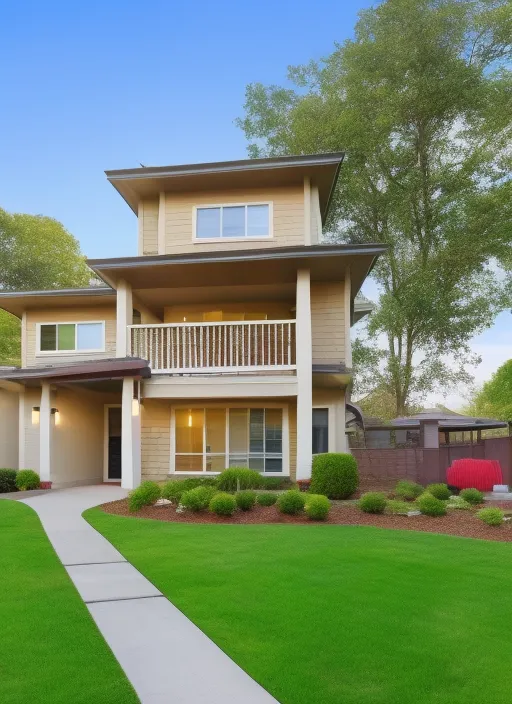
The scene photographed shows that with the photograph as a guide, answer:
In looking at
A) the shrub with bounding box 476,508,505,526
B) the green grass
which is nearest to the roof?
the shrub with bounding box 476,508,505,526

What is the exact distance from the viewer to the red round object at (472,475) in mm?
16141

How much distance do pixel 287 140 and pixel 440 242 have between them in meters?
9.96

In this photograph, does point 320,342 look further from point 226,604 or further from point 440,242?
point 440,242

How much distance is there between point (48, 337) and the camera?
66.3 feet

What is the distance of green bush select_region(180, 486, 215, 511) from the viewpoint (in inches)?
465

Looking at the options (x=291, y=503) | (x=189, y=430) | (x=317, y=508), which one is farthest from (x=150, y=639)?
(x=189, y=430)

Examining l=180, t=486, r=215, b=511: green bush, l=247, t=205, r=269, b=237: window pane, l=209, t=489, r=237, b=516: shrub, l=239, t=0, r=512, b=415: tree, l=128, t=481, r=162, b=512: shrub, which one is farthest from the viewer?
l=239, t=0, r=512, b=415: tree

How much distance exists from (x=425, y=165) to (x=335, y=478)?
21.9 meters

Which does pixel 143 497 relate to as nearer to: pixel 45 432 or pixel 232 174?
pixel 45 432

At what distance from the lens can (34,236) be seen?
135 feet

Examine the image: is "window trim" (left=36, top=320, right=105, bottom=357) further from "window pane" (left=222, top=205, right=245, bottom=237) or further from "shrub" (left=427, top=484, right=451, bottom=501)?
"shrub" (left=427, top=484, right=451, bottom=501)

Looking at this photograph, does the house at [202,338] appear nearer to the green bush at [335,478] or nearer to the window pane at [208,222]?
the window pane at [208,222]

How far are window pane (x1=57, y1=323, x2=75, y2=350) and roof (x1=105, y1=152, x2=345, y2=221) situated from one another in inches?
189

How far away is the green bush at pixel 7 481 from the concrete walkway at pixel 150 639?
26.6 feet
